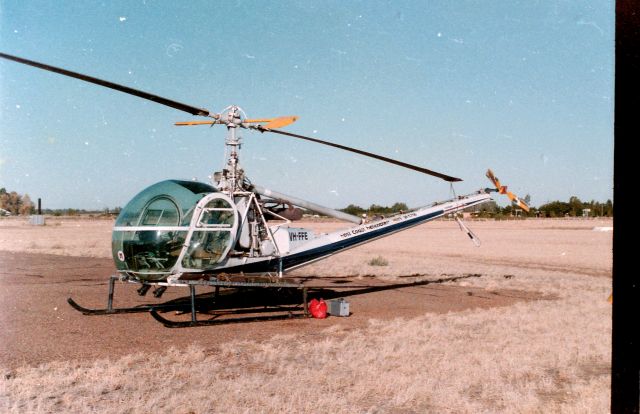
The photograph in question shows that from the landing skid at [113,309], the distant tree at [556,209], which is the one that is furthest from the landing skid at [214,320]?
the distant tree at [556,209]

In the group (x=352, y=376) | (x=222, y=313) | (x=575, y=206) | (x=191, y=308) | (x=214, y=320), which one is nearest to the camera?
(x=352, y=376)

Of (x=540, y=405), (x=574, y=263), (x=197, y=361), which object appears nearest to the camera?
(x=540, y=405)

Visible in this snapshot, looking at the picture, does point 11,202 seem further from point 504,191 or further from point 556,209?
point 504,191

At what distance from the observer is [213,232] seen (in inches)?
A: 430

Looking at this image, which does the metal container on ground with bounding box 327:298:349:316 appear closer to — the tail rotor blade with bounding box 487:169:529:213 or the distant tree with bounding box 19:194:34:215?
the tail rotor blade with bounding box 487:169:529:213

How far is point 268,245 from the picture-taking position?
12.6m

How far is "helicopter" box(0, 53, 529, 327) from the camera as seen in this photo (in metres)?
10.3

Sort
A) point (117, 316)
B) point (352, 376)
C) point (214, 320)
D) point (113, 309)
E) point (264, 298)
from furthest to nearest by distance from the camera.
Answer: point (264, 298) < point (113, 309) < point (117, 316) < point (214, 320) < point (352, 376)

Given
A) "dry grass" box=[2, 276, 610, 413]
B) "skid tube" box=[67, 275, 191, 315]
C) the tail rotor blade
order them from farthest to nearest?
1. the tail rotor blade
2. "skid tube" box=[67, 275, 191, 315]
3. "dry grass" box=[2, 276, 610, 413]

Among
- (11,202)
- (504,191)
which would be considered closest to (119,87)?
(504,191)

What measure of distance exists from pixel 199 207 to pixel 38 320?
4.11 metres

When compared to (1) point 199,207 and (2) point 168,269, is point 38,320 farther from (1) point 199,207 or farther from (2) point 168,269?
(1) point 199,207

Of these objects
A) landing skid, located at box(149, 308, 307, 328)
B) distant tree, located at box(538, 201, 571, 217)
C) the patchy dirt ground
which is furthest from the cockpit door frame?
distant tree, located at box(538, 201, 571, 217)

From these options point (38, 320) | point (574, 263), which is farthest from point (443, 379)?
point (574, 263)
